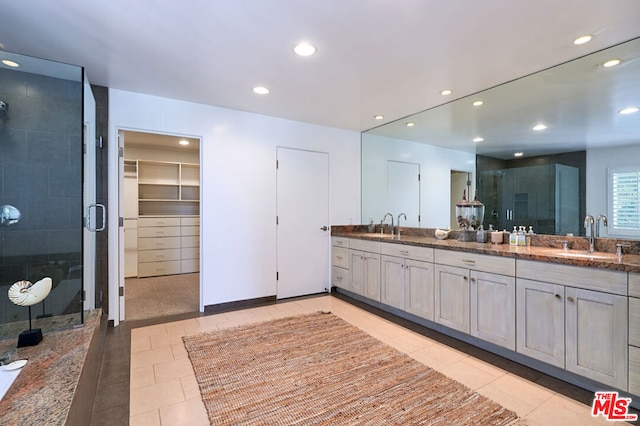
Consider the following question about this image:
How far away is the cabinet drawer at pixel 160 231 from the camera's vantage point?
5.44 m

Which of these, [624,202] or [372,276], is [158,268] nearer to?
[372,276]

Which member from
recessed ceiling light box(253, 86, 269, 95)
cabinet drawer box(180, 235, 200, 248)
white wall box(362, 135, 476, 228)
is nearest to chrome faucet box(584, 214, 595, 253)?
white wall box(362, 135, 476, 228)

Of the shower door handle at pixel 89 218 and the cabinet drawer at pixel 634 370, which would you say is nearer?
the cabinet drawer at pixel 634 370

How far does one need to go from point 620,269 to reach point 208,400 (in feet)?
8.75

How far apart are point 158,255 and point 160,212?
90 centimetres

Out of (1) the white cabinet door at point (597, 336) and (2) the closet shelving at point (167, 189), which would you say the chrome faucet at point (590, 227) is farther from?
(2) the closet shelving at point (167, 189)

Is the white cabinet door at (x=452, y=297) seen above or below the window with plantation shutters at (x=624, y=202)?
below

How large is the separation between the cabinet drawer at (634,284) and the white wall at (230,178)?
333 cm

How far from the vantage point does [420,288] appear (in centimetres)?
305

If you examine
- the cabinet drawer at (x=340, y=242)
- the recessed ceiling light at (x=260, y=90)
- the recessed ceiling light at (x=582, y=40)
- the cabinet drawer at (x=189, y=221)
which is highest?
the recessed ceiling light at (x=260, y=90)

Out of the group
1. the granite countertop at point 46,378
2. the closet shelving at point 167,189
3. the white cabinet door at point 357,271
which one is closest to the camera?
the granite countertop at point 46,378

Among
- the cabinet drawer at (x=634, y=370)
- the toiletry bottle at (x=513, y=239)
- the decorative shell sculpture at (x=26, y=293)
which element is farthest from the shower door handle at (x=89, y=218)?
the cabinet drawer at (x=634, y=370)

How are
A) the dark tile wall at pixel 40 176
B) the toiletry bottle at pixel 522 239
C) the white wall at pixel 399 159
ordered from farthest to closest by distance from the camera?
the white wall at pixel 399 159, the toiletry bottle at pixel 522 239, the dark tile wall at pixel 40 176

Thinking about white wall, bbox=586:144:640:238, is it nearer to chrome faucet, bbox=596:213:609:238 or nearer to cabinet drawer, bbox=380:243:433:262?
chrome faucet, bbox=596:213:609:238
